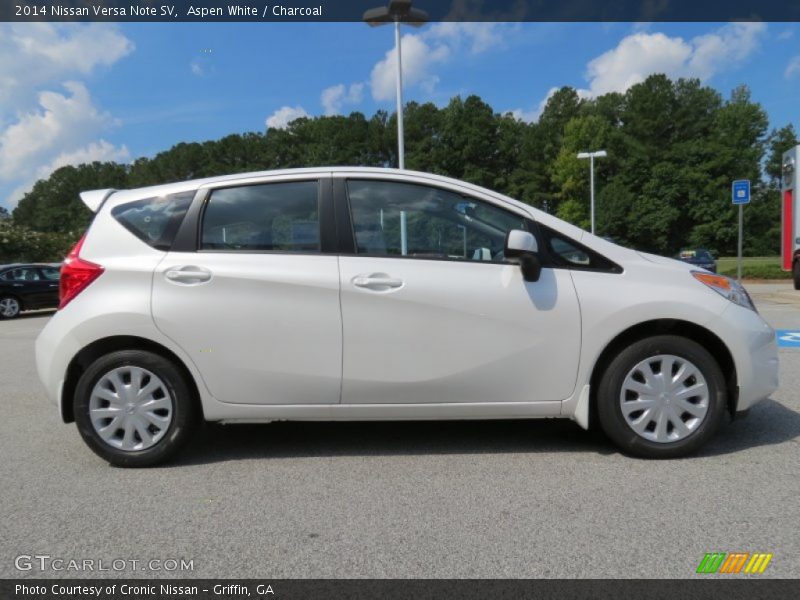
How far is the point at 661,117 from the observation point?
6575cm

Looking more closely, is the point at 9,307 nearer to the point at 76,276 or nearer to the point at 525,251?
the point at 76,276

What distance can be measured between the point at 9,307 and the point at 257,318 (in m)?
15.8

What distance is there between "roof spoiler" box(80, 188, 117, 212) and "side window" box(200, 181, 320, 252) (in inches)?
30.0

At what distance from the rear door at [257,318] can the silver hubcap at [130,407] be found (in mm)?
303

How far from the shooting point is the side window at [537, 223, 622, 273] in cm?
390

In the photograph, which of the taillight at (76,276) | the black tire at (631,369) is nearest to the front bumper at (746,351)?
the black tire at (631,369)

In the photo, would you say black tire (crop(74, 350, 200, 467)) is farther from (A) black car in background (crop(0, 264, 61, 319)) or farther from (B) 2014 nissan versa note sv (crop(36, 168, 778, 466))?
(A) black car in background (crop(0, 264, 61, 319))

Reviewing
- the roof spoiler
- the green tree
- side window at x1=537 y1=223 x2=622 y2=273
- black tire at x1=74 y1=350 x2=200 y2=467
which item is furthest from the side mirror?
the green tree

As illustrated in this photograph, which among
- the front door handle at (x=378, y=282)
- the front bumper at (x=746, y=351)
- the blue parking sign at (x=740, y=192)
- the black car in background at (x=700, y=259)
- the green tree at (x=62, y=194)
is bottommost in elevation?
the black car in background at (x=700, y=259)

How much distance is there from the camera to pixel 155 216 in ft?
13.1

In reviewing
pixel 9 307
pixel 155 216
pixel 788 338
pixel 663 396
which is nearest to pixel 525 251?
pixel 663 396

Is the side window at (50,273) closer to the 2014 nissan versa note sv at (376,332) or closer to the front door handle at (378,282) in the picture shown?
the 2014 nissan versa note sv at (376,332)

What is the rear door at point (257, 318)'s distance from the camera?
149 inches

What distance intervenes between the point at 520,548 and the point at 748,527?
1.06m
